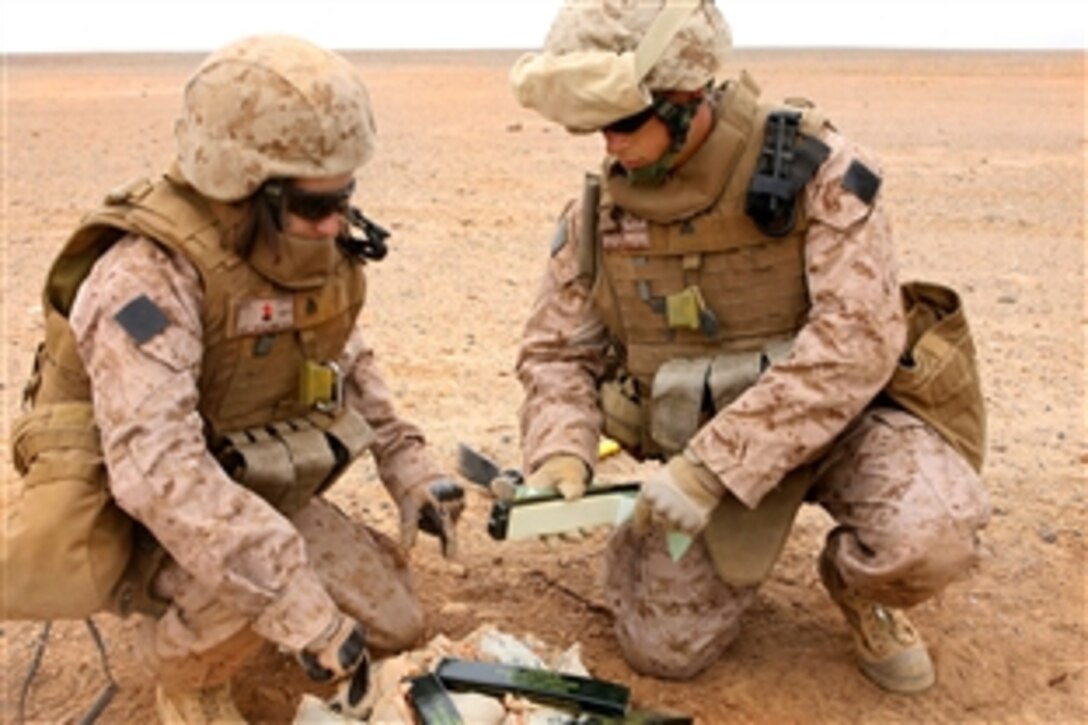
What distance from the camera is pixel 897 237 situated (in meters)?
11.3

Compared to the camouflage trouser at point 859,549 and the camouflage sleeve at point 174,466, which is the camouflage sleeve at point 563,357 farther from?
the camouflage sleeve at point 174,466

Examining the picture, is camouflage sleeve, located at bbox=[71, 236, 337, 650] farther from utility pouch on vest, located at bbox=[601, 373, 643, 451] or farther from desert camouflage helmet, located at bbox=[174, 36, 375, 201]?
utility pouch on vest, located at bbox=[601, 373, 643, 451]

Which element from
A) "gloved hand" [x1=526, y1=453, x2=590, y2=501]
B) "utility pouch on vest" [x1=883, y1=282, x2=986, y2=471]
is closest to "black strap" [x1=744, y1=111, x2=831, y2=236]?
"utility pouch on vest" [x1=883, y1=282, x2=986, y2=471]

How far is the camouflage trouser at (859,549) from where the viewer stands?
3732 mm

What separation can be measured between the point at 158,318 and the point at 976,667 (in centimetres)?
264

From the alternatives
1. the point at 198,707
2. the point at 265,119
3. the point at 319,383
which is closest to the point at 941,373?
the point at 319,383

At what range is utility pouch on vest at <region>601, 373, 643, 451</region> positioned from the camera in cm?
427

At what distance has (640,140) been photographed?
375 centimetres

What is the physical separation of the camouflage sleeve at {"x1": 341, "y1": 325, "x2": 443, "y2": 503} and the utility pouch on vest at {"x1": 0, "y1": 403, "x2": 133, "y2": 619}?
90cm

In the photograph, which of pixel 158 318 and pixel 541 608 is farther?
pixel 541 608

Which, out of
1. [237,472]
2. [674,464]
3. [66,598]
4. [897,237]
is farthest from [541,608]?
[897,237]

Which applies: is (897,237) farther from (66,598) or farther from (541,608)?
(66,598)

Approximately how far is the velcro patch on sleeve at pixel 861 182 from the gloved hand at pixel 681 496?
86 centimetres

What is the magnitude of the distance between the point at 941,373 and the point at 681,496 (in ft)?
2.95
